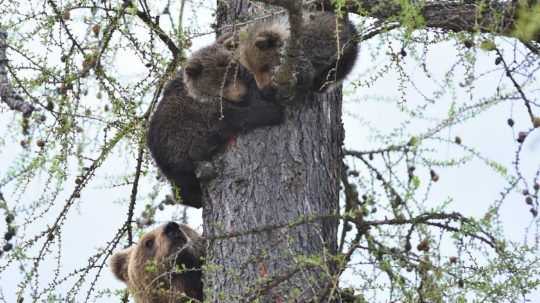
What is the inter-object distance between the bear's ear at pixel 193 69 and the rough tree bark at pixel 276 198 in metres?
1.21

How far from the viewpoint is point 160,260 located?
6.34 m

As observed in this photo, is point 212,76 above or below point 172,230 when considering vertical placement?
above

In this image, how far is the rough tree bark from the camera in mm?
4531

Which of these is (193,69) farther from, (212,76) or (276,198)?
(276,198)

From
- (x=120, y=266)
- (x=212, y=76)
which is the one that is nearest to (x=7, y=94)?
(x=212, y=76)

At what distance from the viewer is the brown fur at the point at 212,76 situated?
6168 mm

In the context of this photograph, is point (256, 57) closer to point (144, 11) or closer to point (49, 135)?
point (144, 11)

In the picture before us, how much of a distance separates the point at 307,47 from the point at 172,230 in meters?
1.59

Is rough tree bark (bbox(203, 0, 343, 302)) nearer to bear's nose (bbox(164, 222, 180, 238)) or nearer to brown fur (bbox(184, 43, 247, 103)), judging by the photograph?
brown fur (bbox(184, 43, 247, 103))

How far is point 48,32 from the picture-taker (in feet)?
16.7

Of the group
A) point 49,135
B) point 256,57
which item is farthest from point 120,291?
point 256,57

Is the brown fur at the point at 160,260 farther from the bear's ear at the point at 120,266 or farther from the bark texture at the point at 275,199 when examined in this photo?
the bark texture at the point at 275,199

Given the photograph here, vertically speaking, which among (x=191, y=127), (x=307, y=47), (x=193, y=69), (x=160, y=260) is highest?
(x=193, y=69)

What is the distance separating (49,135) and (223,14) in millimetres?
1290
